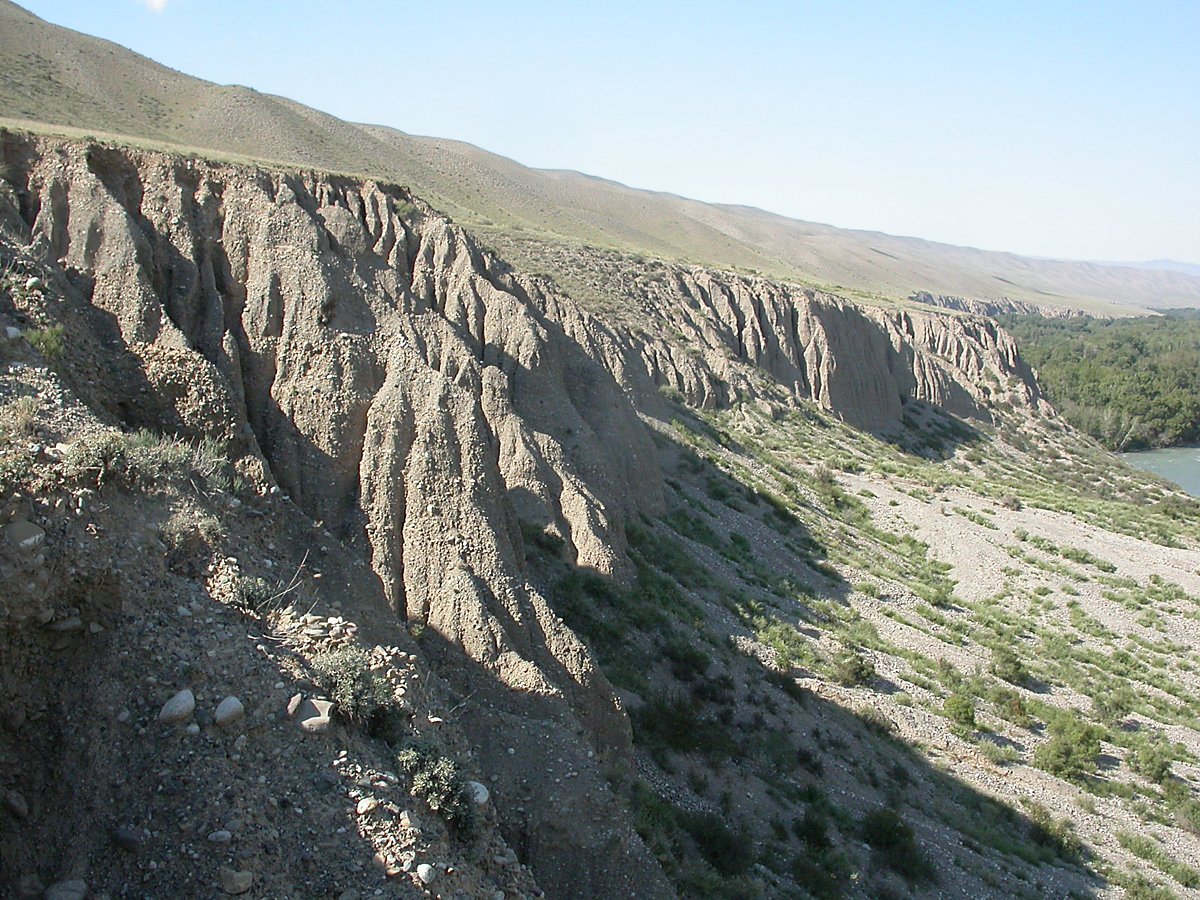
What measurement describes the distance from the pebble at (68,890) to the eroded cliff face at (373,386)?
4.48 metres

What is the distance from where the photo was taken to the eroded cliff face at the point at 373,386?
9.95m

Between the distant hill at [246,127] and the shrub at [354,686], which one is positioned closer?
the shrub at [354,686]

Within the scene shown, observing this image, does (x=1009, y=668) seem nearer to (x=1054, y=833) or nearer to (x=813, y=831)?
(x=1054, y=833)

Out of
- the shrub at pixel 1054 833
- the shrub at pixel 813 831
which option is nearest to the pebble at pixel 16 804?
the shrub at pixel 813 831

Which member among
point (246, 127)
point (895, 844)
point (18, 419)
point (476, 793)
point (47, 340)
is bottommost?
point (895, 844)

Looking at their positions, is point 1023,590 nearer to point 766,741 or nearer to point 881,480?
point 881,480

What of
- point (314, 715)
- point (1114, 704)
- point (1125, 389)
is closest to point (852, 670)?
point (1114, 704)

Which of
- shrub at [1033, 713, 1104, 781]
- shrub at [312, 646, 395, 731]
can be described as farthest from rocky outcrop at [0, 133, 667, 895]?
shrub at [1033, 713, 1104, 781]

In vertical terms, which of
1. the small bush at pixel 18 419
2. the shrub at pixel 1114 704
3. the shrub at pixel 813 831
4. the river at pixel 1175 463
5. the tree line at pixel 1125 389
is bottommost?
the river at pixel 1175 463

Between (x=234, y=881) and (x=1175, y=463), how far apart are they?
92.3m

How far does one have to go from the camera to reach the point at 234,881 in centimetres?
518

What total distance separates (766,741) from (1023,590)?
68.9 ft

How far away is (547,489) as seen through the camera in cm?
1650

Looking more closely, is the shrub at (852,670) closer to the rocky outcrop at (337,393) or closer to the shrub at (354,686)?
the rocky outcrop at (337,393)
